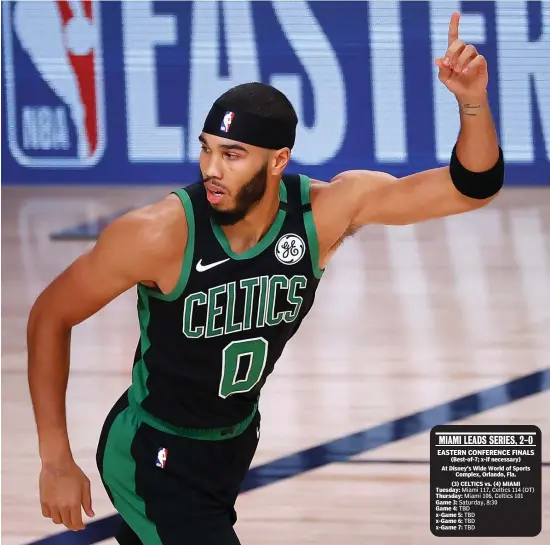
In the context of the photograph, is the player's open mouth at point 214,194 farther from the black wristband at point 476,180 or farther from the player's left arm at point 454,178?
the black wristband at point 476,180

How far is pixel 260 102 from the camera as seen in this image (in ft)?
10.3

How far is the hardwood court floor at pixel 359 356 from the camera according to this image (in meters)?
4.68

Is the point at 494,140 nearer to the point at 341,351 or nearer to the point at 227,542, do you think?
the point at 227,542

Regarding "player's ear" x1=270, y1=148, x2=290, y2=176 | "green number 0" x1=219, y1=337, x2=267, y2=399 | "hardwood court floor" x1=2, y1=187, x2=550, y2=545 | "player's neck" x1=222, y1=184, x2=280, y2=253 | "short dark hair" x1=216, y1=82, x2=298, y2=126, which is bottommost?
"hardwood court floor" x1=2, y1=187, x2=550, y2=545

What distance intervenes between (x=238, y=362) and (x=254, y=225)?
340mm

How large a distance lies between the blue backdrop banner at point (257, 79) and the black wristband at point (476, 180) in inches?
206

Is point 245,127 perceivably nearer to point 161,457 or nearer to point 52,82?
point 161,457

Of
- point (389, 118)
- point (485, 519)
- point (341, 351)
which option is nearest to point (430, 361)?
point (341, 351)

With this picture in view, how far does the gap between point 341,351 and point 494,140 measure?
3.48 m

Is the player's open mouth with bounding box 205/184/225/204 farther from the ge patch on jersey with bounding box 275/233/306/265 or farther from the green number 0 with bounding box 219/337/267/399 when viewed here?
the green number 0 with bounding box 219/337/267/399

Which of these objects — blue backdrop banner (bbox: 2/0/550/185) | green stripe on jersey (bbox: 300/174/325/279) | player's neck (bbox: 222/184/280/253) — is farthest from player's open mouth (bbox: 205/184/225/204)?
blue backdrop banner (bbox: 2/0/550/185)

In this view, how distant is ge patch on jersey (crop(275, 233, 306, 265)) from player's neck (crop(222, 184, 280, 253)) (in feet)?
0.17

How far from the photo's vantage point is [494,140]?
315cm

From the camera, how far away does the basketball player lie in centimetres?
308
